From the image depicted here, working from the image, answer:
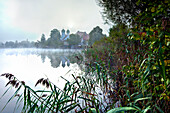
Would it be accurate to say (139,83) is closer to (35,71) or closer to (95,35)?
(35,71)

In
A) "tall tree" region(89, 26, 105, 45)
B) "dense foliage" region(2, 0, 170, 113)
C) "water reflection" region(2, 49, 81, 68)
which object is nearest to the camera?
"dense foliage" region(2, 0, 170, 113)

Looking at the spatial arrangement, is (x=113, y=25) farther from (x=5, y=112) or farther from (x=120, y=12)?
(x=5, y=112)

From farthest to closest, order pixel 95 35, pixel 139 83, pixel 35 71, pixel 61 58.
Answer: pixel 95 35 → pixel 61 58 → pixel 35 71 → pixel 139 83

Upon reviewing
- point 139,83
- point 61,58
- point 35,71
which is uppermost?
point 139,83

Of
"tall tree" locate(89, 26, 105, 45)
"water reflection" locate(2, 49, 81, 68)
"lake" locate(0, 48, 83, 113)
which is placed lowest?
"lake" locate(0, 48, 83, 113)

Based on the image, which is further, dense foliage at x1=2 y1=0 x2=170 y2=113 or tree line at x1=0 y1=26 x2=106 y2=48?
tree line at x1=0 y1=26 x2=106 y2=48

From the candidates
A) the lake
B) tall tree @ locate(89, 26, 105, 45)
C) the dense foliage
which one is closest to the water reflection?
the lake

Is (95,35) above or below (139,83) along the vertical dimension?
above

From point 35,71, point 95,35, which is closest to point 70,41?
point 95,35

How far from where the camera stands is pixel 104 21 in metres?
5.66

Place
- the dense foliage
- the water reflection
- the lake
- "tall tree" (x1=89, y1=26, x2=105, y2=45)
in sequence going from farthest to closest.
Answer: "tall tree" (x1=89, y1=26, x2=105, y2=45), the water reflection, the lake, the dense foliage

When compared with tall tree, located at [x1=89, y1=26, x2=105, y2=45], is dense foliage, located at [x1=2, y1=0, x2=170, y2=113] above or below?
below

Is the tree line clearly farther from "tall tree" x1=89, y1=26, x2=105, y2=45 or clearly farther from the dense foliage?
the dense foliage

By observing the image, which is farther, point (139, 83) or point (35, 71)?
point (35, 71)
